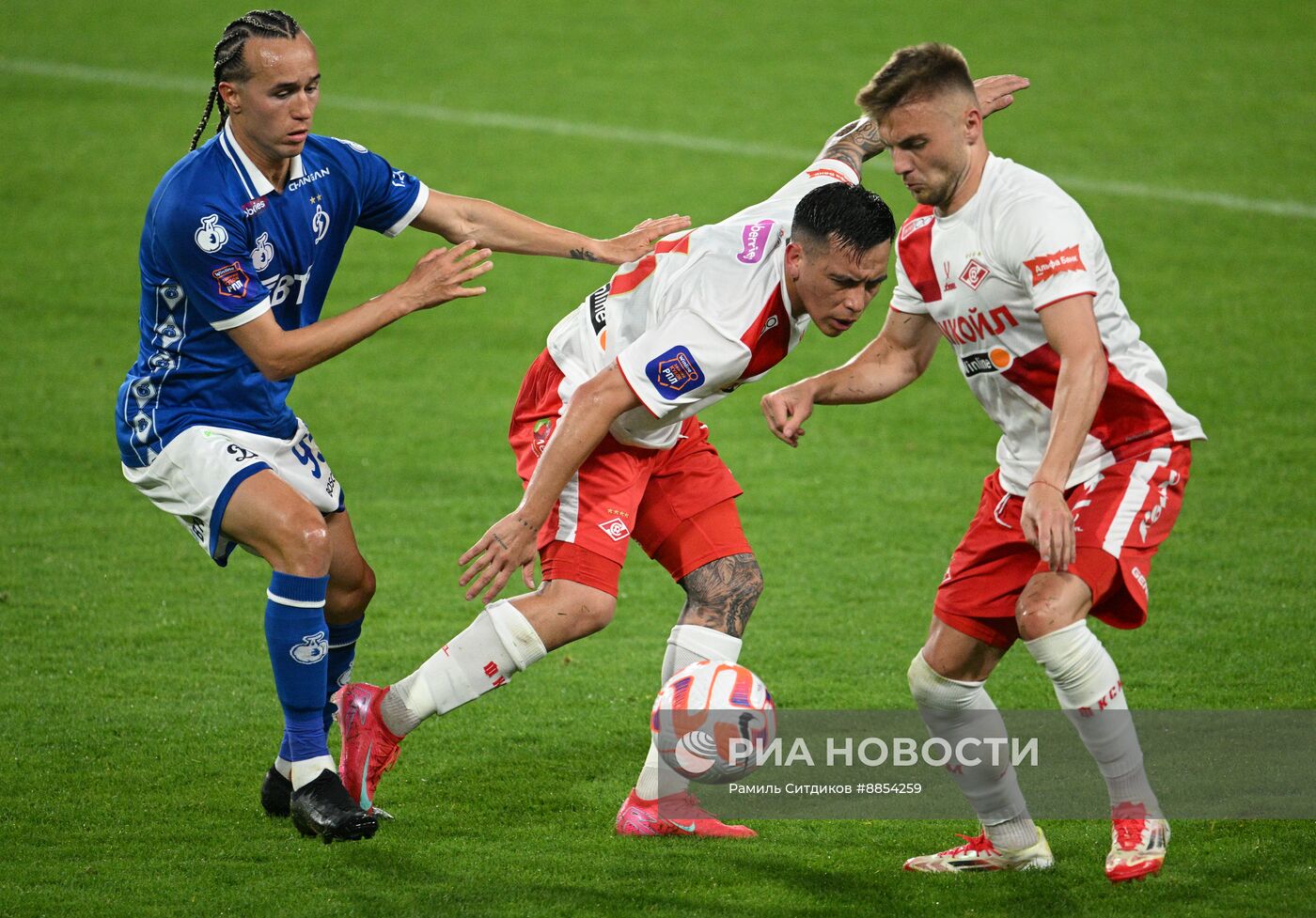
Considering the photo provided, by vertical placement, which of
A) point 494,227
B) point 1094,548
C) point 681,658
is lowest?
point 681,658

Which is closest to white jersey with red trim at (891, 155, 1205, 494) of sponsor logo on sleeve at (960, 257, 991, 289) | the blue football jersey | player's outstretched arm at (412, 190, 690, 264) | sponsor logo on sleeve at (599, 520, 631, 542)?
sponsor logo on sleeve at (960, 257, 991, 289)

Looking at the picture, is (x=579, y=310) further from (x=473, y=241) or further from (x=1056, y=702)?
(x=1056, y=702)

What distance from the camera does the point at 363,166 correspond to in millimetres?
5387

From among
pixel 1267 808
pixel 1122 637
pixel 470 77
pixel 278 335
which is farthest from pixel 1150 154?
pixel 278 335

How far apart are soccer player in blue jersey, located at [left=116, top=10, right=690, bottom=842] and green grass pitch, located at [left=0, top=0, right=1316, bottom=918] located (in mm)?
564

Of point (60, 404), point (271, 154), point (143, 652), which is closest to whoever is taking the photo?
point (271, 154)

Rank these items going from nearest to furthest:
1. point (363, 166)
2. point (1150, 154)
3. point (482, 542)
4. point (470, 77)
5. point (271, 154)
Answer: point (482, 542)
point (271, 154)
point (363, 166)
point (1150, 154)
point (470, 77)

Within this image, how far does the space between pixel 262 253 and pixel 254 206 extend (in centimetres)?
15

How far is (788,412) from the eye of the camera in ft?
15.7

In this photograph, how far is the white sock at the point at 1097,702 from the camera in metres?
4.35

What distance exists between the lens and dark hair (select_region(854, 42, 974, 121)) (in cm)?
441

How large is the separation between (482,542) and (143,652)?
269 cm

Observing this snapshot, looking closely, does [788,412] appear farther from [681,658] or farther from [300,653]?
[300,653]

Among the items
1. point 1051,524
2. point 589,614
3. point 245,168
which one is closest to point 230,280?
point 245,168
